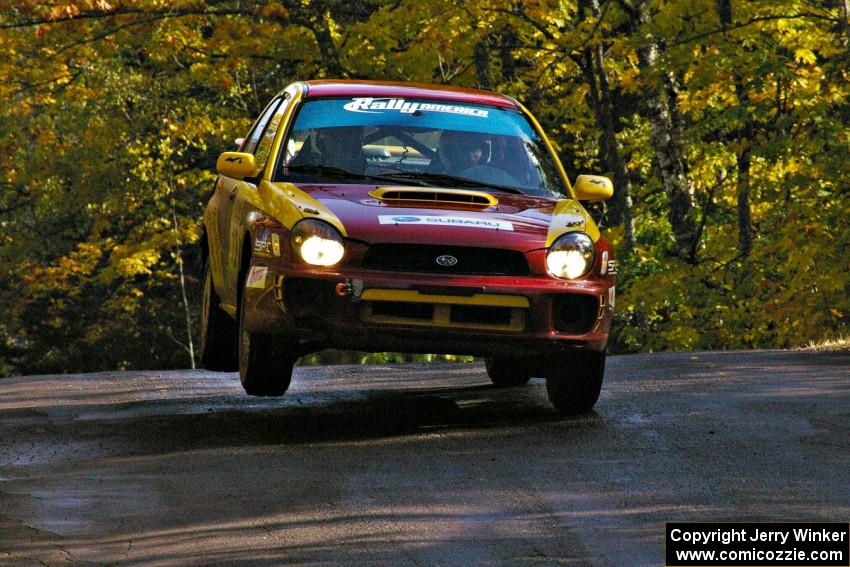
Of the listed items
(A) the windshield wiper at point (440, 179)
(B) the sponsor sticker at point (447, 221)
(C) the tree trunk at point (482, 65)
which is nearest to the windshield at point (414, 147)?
(A) the windshield wiper at point (440, 179)

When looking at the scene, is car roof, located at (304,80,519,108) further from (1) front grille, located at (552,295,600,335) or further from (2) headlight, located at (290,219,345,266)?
(1) front grille, located at (552,295,600,335)

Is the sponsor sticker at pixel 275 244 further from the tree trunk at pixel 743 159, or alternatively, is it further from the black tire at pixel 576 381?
the tree trunk at pixel 743 159

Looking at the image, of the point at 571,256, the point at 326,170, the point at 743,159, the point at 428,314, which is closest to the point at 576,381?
the point at 571,256

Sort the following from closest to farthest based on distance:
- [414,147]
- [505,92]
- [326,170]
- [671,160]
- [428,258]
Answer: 1. [428,258]
2. [326,170]
3. [414,147]
4. [671,160]
5. [505,92]

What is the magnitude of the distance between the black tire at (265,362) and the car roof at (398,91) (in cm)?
164

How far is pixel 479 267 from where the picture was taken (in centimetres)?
906

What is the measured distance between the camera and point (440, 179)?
9859 millimetres

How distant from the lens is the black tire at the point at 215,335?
11.8 metres

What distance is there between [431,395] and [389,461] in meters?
3.19

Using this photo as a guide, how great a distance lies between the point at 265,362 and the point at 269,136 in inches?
68.0

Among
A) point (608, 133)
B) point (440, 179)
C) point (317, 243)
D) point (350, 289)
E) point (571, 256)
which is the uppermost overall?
point (440, 179)

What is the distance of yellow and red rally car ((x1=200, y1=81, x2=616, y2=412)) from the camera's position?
895 centimetres

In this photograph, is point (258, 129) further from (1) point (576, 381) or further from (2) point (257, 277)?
(1) point (576, 381)

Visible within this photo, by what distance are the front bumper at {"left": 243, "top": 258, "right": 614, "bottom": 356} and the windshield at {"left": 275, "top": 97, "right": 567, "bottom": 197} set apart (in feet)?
3.01
